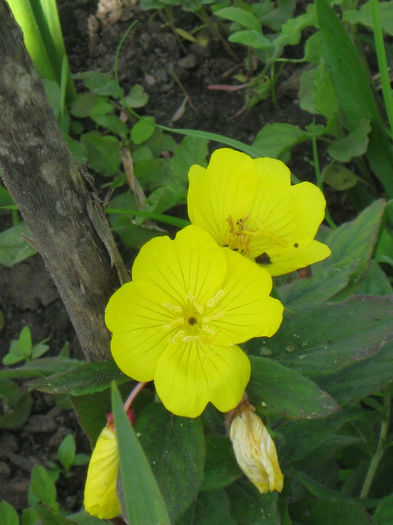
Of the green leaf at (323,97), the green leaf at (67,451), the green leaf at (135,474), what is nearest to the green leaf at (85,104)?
the green leaf at (323,97)

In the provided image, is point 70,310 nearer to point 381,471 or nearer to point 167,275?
point 167,275

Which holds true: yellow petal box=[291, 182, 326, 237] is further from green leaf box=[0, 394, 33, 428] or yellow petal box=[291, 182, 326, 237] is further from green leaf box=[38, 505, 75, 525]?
green leaf box=[0, 394, 33, 428]

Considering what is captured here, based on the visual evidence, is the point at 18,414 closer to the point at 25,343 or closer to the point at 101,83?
the point at 25,343

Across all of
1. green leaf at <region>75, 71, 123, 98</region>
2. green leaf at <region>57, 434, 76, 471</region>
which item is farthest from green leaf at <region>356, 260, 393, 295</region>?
green leaf at <region>75, 71, 123, 98</region>

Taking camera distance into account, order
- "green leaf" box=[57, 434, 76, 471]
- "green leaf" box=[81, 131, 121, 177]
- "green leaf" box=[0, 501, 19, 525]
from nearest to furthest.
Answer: "green leaf" box=[0, 501, 19, 525], "green leaf" box=[57, 434, 76, 471], "green leaf" box=[81, 131, 121, 177]

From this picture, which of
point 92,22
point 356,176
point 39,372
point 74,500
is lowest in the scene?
point 74,500

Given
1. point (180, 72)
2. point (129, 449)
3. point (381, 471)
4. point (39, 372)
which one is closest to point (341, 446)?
point (381, 471)

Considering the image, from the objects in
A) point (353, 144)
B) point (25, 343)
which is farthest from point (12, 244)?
point (353, 144)
